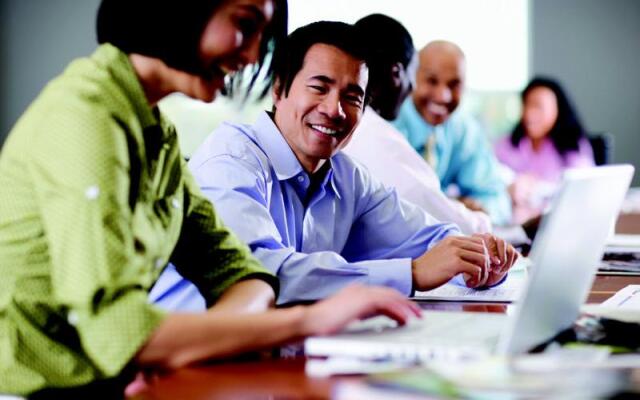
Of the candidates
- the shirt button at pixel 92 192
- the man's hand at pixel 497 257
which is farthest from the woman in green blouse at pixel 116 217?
the man's hand at pixel 497 257

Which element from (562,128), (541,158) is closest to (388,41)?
(541,158)

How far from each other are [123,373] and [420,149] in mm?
2848

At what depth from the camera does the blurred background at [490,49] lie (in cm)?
654

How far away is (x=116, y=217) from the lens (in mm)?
1102

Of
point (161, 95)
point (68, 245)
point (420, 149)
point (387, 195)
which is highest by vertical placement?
point (161, 95)

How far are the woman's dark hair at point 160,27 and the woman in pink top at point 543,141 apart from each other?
4301 millimetres

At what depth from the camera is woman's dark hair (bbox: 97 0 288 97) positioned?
1.24 metres

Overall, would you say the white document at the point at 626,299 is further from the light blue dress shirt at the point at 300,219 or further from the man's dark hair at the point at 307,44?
the man's dark hair at the point at 307,44

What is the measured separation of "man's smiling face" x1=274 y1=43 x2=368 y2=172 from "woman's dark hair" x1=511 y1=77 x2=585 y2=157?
385cm

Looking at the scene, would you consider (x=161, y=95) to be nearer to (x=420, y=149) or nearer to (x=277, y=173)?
(x=277, y=173)

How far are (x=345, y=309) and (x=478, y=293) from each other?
706mm

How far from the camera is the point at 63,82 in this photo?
120cm

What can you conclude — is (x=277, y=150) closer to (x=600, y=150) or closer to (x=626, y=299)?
(x=626, y=299)

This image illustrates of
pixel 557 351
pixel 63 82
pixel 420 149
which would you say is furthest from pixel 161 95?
pixel 420 149
